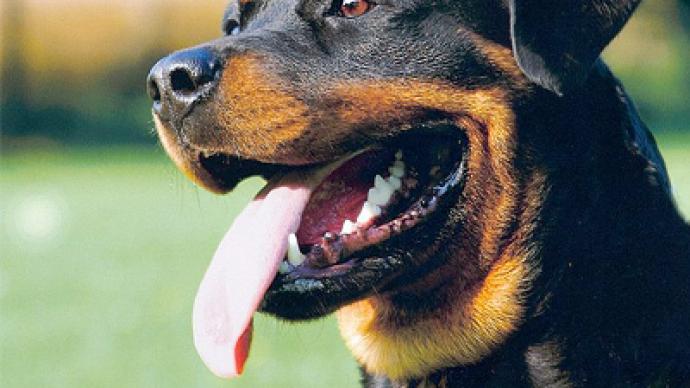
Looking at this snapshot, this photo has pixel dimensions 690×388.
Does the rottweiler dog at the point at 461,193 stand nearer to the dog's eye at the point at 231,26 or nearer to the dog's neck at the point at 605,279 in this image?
the dog's neck at the point at 605,279

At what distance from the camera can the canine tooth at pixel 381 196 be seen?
325 centimetres

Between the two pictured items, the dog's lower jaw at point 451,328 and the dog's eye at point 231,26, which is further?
the dog's eye at point 231,26

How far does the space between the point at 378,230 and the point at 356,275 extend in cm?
13

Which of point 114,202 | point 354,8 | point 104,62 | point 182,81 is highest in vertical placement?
point 354,8

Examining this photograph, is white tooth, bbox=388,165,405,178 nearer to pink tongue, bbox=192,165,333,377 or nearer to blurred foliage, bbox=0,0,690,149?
pink tongue, bbox=192,165,333,377

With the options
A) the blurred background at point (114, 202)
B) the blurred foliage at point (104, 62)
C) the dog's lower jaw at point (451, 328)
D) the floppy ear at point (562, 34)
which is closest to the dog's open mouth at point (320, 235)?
the dog's lower jaw at point (451, 328)

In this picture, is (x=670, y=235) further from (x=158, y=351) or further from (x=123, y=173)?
(x=123, y=173)

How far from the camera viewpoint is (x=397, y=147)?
3283 millimetres

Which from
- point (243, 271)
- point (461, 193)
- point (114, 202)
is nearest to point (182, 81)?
point (243, 271)

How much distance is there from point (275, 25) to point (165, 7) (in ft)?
69.0

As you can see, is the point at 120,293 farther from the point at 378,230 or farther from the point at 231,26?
the point at 378,230

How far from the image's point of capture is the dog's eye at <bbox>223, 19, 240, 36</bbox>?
3878 mm

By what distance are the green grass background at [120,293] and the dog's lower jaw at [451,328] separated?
0.91ft

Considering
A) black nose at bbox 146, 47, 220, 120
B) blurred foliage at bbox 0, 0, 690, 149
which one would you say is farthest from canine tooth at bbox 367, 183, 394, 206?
blurred foliage at bbox 0, 0, 690, 149
